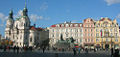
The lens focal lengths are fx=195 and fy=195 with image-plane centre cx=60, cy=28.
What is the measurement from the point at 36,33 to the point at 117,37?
43.1 m

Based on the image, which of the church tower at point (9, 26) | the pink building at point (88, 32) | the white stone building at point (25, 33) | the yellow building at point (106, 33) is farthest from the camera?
the church tower at point (9, 26)

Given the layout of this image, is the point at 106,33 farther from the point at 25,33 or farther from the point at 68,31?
the point at 25,33

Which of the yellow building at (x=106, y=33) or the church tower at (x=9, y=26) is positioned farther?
the church tower at (x=9, y=26)

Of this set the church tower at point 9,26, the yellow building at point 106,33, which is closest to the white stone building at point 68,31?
the yellow building at point 106,33

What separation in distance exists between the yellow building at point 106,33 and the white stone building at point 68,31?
22.3 ft

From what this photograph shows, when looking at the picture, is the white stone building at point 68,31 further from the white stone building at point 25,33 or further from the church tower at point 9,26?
the church tower at point 9,26

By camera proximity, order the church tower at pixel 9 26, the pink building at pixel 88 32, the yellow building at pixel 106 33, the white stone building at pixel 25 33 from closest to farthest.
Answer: the yellow building at pixel 106 33, the pink building at pixel 88 32, the white stone building at pixel 25 33, the church tower at pixel 9 26

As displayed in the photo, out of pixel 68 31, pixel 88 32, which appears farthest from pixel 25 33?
pixel 88 32

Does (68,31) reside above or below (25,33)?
above

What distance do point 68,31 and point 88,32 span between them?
814 centimetres

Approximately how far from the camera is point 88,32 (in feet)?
252

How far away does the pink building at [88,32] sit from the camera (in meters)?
76.0

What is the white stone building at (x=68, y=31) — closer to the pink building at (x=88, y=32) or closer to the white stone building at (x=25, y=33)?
the pink building at (x=88, y=32)

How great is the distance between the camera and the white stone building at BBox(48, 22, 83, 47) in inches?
3083
